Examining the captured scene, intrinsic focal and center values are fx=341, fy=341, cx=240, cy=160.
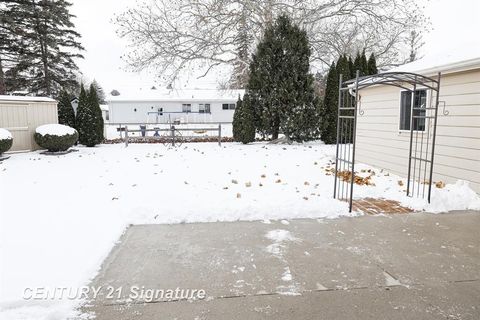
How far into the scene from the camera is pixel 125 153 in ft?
37.8

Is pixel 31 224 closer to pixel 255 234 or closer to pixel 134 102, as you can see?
pixel 255 234

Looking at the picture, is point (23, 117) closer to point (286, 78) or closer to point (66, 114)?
point (66, 114)

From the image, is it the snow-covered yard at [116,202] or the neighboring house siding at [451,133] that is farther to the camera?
the neighboring house siding at [451,133]

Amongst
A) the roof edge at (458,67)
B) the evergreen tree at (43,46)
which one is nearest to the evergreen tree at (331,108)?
the roof edge at (458,67)

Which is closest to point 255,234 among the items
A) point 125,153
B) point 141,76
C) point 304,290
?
point 304,290

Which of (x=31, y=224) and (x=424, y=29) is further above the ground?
(x=424, y=29)

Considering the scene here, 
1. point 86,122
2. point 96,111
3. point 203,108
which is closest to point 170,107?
point 203,108

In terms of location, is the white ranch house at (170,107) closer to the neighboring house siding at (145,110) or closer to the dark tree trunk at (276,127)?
the neighboring house siding at (145,110)

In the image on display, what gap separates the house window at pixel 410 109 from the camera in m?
7.01

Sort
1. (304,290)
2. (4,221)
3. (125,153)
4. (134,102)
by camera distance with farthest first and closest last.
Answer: (134,102) → (125,153) → (4,221) → (304,290)

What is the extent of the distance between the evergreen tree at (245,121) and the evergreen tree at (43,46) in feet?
51.0

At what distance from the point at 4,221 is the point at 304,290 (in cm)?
397

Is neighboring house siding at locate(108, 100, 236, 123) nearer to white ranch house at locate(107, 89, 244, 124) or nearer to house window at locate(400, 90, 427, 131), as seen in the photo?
white ranch house at locate(107, 89, 244, 124)

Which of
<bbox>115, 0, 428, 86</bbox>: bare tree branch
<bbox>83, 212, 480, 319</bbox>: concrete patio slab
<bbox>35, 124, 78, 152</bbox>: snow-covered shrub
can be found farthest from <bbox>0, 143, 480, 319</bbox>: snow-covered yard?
<bbox>115, 0, 428, 86</bbox>: bare tree branch
